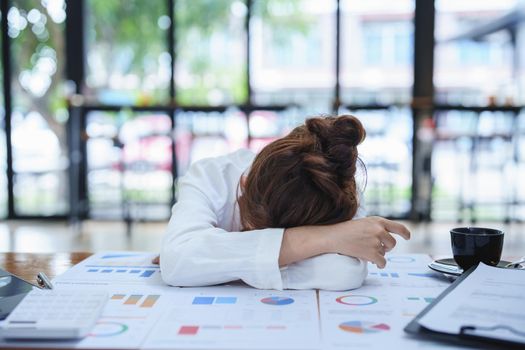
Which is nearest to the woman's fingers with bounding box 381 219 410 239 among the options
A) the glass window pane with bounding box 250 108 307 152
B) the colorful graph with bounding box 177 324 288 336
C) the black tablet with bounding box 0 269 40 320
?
the colorful graph with bounding box 177 324 288 336

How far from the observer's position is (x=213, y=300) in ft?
2.88

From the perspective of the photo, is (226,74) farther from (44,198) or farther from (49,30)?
(44,198)

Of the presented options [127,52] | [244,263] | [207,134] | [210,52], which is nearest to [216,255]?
[244,263]

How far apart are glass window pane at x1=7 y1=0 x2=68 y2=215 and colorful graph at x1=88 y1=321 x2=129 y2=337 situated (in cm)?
472

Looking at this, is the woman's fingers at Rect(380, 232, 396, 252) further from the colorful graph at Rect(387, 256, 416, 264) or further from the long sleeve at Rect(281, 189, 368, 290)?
the colorful graph at Rect(387, 256, 416, 264)

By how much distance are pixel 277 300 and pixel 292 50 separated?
14.9 ft

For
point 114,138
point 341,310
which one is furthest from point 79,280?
point 114,138

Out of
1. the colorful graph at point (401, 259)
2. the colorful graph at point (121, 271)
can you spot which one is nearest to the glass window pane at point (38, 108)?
the colorful graph at point (121, 271)

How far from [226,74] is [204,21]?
518 millimetres

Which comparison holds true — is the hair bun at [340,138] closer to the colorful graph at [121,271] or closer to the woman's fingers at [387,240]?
the woman's fingers at [387,240]

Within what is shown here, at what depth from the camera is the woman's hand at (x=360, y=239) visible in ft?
3.14

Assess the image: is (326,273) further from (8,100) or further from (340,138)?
(8,100)

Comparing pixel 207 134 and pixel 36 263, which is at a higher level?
pixel 207 134

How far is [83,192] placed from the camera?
17.1 feet
